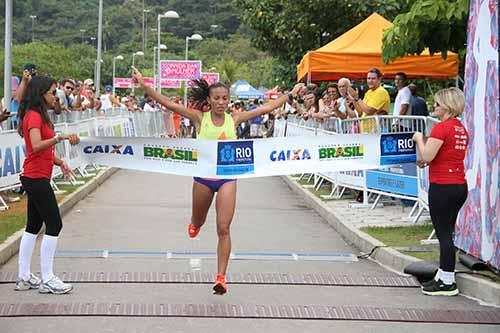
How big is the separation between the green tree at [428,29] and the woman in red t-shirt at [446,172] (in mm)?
3289

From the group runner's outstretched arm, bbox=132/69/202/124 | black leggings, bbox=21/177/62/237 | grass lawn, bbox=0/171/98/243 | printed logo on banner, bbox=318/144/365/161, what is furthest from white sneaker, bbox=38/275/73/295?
printed logo on banner, bbox=318/144/365/161

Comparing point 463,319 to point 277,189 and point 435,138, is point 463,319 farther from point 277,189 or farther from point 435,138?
point 277,189

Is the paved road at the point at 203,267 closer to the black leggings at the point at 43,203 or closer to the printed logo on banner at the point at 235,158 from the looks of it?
the black leggings at the point at 43,203

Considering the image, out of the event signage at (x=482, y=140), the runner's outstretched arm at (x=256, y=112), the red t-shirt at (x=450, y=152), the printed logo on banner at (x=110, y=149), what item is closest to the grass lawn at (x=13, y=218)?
the printed logo on banner at (x=110, y=149)

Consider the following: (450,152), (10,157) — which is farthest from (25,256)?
(10,157)

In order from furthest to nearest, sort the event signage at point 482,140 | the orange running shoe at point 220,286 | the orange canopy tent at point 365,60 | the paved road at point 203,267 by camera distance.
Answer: the orange canopy tent at point 365,60 < the event signage at point 482,140 < the orange running shoe at point 220,286 < the paved road at point 203,267

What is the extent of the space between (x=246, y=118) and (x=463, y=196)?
2.15 meters

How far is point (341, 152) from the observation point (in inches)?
391

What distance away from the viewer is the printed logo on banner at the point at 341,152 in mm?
9875

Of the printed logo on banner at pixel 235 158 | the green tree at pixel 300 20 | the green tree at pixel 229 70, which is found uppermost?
the green tree at pixel 229 70

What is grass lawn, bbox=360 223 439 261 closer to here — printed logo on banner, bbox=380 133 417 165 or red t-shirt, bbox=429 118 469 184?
printed logo on banner, bbox=380 133 417 165

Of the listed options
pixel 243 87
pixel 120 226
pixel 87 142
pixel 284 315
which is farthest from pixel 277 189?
pixel 243 87

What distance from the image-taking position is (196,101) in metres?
9.31

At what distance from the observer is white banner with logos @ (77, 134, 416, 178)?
9.21 m
